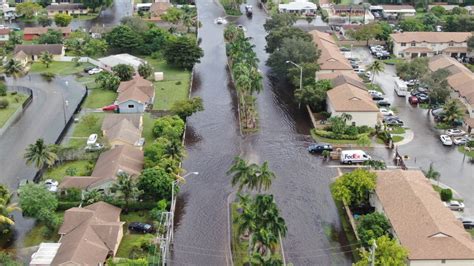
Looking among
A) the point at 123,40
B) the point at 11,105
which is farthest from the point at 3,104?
the point at 123,40

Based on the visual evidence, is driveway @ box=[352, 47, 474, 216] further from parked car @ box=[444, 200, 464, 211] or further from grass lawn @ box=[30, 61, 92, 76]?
grass lawn @ box=[30, 61, 92, 76]

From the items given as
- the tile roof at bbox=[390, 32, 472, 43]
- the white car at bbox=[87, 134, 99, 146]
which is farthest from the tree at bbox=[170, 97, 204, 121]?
the tile roof at bbox=[390, 32, 472, 43]

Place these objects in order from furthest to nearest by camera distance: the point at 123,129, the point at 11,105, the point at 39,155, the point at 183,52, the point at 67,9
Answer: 1. the point at 67,9
2. the point at 183,52
3. the point at 11,105
4. the point at 123,129
5. the point at 39,155

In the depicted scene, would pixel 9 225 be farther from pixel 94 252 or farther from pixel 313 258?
pixel 313 258

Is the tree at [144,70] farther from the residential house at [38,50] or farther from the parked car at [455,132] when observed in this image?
the parked car at [455,132]

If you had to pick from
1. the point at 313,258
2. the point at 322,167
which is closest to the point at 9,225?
the point at 313,258

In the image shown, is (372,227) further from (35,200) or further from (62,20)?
(62,20)
